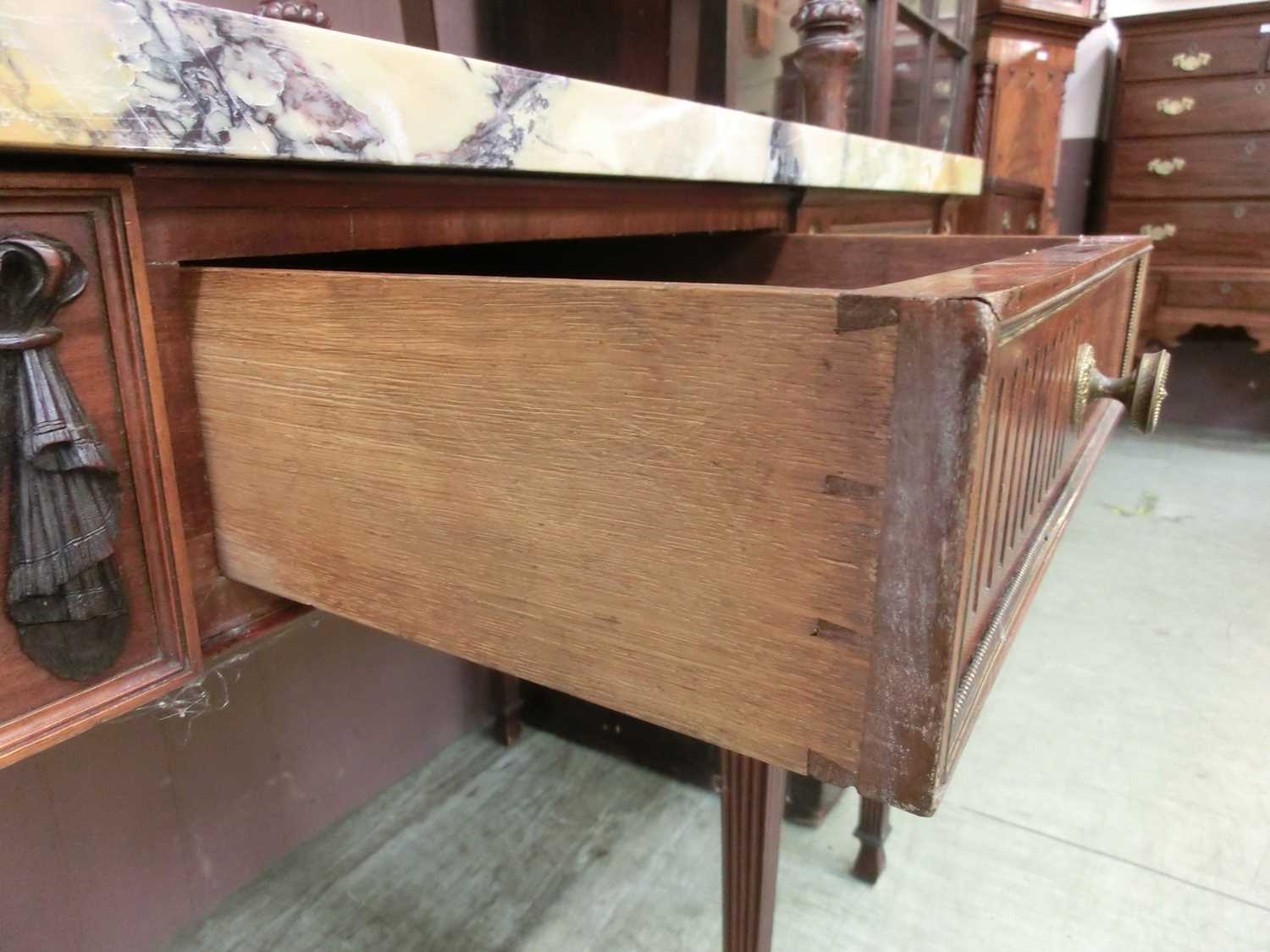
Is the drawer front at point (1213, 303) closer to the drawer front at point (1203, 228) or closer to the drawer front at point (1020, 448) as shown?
the drawer front at point (1203, 228)

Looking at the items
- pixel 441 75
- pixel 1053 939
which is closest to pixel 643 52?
pixel 441 75

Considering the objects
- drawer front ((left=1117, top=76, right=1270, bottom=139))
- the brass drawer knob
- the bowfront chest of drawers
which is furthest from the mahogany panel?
drawer front ((left=1117, top=76, right=1270, bottom=139))

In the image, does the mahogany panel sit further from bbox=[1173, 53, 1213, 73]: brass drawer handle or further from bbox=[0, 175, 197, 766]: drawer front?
bbox=[1173, 53, 1213, 73]: brass drawer handle

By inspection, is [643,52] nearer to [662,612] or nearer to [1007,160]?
[662,612]

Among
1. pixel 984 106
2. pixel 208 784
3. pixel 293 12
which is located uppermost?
pixel 984 106

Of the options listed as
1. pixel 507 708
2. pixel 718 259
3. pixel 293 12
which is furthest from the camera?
pixel 507 708

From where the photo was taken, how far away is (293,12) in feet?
2.19

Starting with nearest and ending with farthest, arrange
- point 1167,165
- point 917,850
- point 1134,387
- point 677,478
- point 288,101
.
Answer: point 677,478 → point 288,101 → point 1134,387 → point 917,850 → point 1167,165

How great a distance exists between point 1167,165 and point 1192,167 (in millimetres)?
64

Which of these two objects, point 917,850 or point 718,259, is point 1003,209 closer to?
point 718,259

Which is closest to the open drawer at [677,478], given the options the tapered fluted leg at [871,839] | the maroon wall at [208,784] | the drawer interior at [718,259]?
the drawer interior at [718,259]

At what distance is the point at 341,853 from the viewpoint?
3.51ft

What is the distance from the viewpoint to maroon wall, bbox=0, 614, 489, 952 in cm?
81

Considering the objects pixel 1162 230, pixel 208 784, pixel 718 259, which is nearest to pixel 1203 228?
pixel 1162 230
